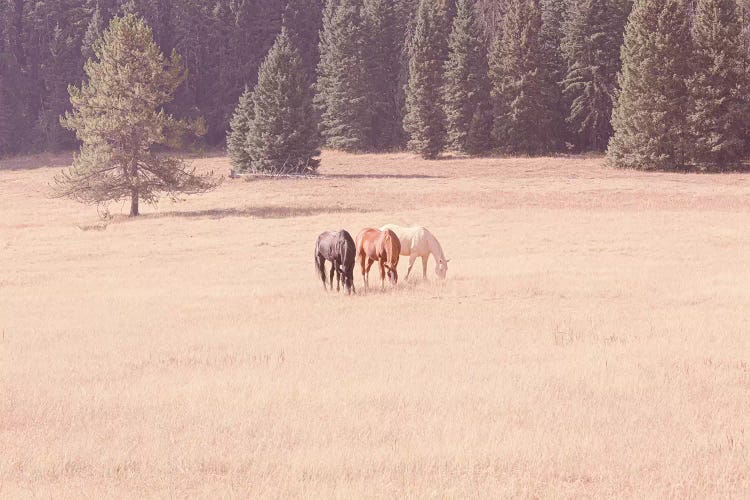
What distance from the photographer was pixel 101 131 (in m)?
43.1

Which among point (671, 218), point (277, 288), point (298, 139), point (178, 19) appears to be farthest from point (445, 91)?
point (277, 288)

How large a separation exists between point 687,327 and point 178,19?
94433mm

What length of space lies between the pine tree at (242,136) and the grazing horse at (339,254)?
44998 mm

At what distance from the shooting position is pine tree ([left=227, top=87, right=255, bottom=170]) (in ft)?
213

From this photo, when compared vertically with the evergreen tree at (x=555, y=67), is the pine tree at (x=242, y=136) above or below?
below

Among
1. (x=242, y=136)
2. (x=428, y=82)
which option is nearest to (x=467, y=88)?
(x=428, y=82)

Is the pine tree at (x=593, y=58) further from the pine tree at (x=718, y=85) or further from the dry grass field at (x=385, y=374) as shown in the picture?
the dry grass field at (x=385, y=374)

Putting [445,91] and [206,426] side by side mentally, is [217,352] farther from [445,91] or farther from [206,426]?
[445,91]

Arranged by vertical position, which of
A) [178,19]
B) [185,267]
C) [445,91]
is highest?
[178,19]

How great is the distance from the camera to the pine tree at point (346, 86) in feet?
282

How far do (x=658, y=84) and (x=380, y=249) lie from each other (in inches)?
1893

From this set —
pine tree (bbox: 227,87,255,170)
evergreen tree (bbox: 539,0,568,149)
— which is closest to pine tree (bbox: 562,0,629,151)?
evergreen tree (bbox: 539,0,568,149)

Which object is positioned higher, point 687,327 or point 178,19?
point 178,19

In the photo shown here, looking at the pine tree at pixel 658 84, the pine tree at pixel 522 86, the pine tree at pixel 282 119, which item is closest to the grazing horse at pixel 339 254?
the pine tree at pixel 282 119
